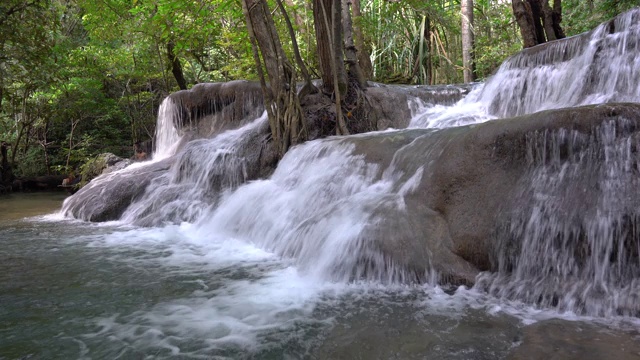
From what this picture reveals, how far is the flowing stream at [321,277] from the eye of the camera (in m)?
2.43

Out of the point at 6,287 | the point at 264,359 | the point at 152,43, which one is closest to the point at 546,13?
the point at 264,359

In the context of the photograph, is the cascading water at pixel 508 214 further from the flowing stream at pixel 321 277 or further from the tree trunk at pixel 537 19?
the tree trunk at pixel 537 19

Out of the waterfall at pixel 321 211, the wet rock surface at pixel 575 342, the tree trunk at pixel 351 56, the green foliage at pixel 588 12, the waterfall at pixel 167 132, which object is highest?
the green foliage at pixel 588 12

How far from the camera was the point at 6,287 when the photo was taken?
138 inches

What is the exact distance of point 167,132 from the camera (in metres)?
10.6

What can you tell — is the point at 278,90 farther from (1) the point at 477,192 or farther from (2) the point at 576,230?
(2) the point at 576,230

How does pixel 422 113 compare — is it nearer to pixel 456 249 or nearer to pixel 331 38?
pixel 331 38

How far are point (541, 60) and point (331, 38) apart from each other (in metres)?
3.21

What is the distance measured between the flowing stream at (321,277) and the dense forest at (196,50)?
281 cm

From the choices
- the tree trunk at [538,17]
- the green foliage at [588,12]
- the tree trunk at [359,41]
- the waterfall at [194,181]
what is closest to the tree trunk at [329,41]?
the waterfall at [194,181]

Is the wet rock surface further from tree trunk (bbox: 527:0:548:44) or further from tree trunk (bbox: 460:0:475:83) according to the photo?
tree trunk (bbox: 460:0:475:83)

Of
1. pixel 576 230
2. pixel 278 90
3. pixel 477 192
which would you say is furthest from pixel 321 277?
pixel 278 90

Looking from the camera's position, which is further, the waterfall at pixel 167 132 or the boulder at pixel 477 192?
the waterfall at pixel 167 132

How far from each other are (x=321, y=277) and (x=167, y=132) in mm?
8140
